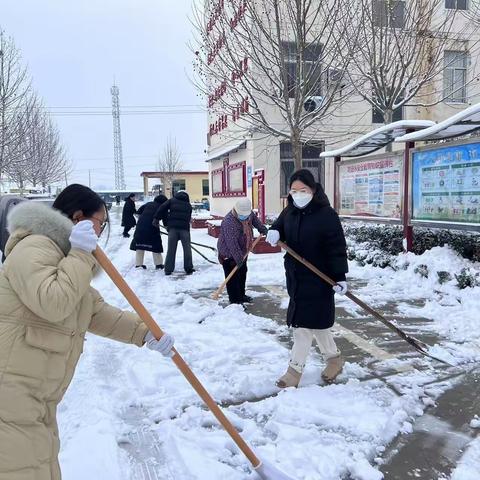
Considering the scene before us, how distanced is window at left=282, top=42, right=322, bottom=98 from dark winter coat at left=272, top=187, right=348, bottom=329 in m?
7.99

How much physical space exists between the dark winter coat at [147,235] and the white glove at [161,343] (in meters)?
7.54

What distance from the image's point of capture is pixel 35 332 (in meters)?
1.74

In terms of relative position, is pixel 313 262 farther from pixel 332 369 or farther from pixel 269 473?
pixel 269 473

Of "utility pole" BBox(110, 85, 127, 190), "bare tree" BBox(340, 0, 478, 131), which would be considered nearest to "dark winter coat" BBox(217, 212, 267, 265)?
"bare tree" BBox(340, 0, 478, 131)

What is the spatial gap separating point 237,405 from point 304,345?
74 cm

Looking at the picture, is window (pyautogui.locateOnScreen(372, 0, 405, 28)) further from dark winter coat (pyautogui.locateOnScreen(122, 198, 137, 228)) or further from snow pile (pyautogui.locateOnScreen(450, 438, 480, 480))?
snow pile (pyautogui.locateOnScreen(450, 438, 480, 480))

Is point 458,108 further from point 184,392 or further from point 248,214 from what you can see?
point 184,392

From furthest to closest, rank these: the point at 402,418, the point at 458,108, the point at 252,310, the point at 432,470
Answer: the point at 458,108
the point at 252,310
the point at 402,418
the point at 432,470

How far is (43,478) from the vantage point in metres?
1.81

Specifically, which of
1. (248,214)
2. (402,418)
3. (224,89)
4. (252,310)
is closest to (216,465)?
(402,418)

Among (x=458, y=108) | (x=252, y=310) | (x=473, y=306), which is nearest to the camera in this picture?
(x=473, y=306)

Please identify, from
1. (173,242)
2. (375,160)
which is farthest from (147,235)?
(375,160)

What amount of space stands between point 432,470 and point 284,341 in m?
2.48

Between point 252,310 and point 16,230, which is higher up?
point 16,230
